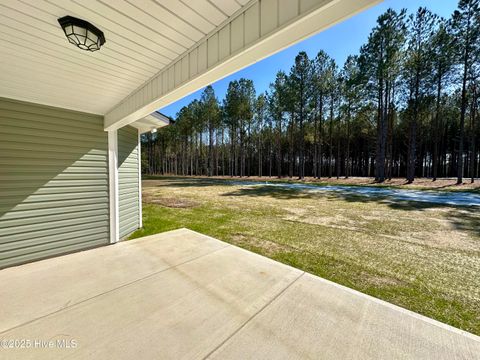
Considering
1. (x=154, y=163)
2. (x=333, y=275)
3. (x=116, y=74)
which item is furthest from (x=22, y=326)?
(x=154, y=163)

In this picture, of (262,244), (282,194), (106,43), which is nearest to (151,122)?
(106,43)

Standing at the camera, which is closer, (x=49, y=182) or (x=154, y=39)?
(x=154, y=39)

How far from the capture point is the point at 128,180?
15.5 feet

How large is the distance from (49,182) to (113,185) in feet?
3.07

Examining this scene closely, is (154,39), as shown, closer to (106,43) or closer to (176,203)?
(106,43)

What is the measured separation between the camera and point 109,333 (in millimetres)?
1521

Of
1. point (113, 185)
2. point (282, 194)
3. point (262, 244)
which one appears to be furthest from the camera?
point (282, 194)

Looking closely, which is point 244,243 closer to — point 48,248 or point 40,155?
point 48,248

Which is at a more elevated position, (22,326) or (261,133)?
(261,133)

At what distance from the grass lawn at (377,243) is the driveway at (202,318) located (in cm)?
57

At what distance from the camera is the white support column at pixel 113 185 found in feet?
13.0

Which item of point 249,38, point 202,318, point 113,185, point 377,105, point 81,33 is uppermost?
point 377,105

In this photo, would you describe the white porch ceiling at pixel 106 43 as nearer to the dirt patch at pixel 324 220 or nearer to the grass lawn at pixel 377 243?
the grass lawn at pixel 377 243

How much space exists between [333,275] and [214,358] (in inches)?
75.8
